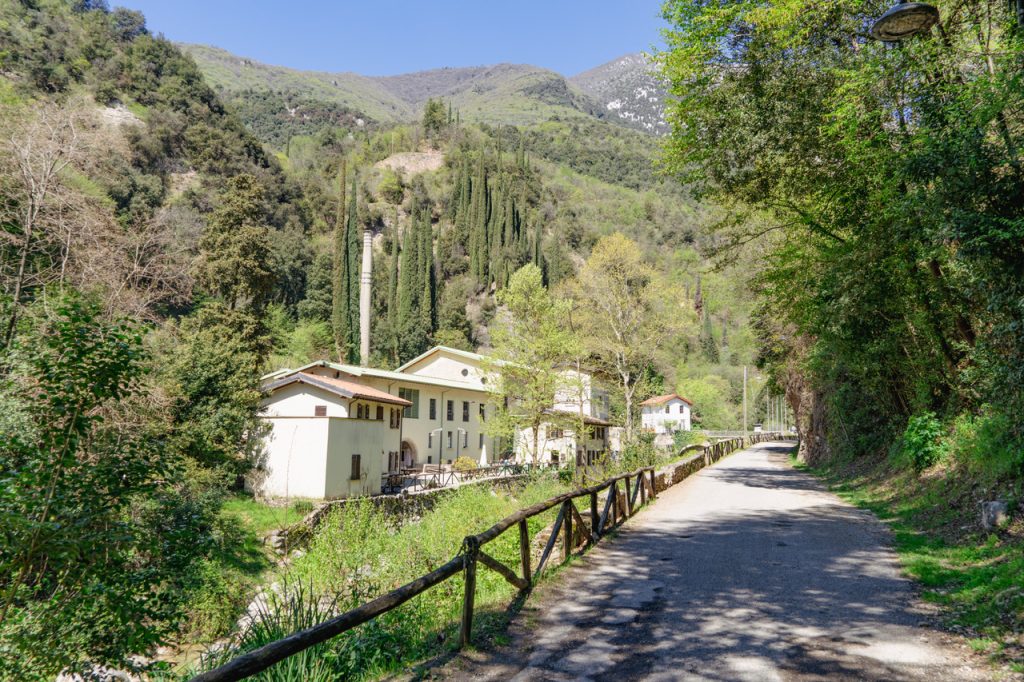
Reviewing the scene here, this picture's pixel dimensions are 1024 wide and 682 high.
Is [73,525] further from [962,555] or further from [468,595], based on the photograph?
[962,555]

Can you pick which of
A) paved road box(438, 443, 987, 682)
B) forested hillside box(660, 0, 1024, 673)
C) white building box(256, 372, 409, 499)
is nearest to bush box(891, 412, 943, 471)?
forested hillside box(660, 0, 1024, 673)

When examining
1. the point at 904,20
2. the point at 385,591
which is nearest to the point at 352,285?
the point at 385,591

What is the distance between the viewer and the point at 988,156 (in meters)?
8.26

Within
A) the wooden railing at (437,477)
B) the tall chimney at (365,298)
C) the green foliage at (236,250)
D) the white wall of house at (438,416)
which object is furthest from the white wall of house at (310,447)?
the tall chimney at (365,298)

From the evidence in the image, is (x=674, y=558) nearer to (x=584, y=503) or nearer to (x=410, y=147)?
(x=584, y=503)

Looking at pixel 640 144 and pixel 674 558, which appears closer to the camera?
pixel 674 558

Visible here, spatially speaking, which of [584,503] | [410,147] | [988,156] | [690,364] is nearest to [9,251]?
[584,503]

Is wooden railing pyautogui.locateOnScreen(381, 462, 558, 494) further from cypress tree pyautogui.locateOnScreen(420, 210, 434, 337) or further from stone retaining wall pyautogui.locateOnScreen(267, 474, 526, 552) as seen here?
cypress tree pyautogui.locateOnScreen(420, 210, 434, 337)

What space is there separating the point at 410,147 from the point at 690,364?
73.4 metres

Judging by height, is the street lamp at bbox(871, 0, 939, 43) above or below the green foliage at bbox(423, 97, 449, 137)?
below

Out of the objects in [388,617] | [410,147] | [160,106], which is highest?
[410,147]

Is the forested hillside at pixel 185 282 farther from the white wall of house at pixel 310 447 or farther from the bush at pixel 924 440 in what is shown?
the bush at pixel 924 440

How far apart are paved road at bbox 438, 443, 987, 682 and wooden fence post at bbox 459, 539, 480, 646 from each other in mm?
252

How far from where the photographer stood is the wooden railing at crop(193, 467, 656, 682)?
3.66 m
